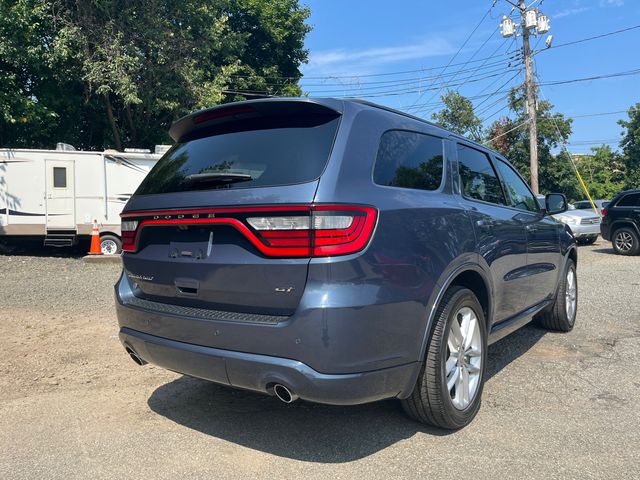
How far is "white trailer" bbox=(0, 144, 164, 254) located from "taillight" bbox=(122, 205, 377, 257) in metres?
11.5

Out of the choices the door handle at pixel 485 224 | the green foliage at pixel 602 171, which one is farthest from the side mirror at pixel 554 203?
the green foliage at pixel 602 171

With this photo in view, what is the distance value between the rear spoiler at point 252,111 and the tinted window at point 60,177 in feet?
35.9

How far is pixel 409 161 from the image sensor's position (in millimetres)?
3160

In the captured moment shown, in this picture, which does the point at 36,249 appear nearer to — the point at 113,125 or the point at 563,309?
the point at 113,125

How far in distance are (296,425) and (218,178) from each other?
1.66 m

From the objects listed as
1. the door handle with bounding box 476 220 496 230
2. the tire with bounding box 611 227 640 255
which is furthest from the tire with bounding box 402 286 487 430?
the tire with bounding box 611 227 640 255

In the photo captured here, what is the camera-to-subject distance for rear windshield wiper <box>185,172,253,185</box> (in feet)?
9.23

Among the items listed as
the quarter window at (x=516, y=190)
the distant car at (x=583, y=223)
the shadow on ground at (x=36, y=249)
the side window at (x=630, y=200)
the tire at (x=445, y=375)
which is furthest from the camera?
the distant car at (x=583, y=223)

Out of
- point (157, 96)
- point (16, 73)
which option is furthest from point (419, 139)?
point (16, 73)

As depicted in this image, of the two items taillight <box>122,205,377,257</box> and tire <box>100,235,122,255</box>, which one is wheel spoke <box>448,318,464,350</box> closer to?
taillight <box>122,205,377,257</box>

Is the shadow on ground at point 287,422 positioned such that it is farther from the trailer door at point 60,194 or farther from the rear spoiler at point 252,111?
the trailer door at point 60,194

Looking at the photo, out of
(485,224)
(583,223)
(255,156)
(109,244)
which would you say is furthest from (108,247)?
(583,223)

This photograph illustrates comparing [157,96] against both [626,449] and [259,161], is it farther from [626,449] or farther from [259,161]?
[626,449]

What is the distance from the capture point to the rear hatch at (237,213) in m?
2.54
